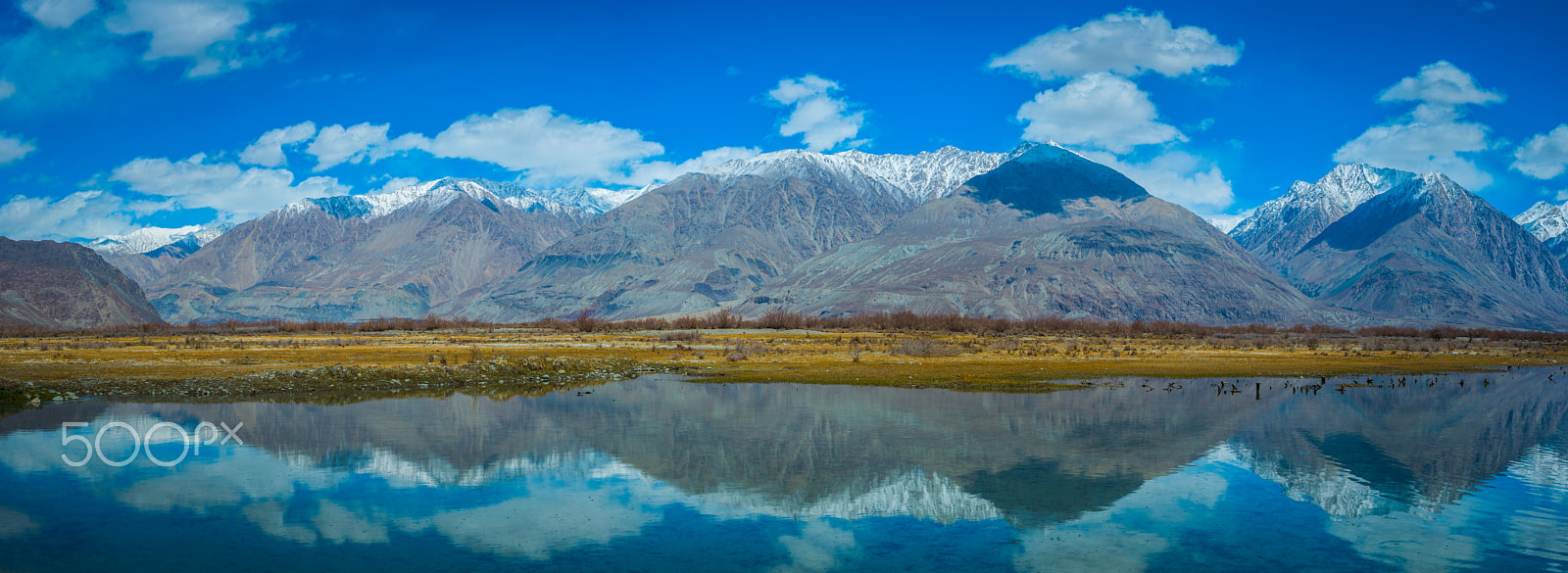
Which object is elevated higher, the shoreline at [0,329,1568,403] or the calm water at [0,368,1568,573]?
the shoreline at [0,329,1568,403]

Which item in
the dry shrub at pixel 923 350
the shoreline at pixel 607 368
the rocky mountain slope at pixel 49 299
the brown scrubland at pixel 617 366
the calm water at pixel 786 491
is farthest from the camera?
the rocky mountain slope at pixel 49 299

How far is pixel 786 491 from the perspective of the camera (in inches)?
797

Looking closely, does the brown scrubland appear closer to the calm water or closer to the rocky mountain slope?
the calm water

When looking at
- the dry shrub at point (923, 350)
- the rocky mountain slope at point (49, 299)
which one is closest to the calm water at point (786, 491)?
the dry shrub at point (923, 350)

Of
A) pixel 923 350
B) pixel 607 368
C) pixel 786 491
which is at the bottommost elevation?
pixel 786 491

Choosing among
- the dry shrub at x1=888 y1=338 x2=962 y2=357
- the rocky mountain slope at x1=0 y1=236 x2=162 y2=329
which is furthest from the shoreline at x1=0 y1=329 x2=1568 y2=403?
the rocky mountain slope at x1=0 y1=236 x2=162 y2=329

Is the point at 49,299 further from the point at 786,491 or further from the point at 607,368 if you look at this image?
the point at 786,491

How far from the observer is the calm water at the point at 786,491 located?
609 inches

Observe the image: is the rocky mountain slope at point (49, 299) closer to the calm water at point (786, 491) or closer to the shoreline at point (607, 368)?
the shoreline at point (607, 368)

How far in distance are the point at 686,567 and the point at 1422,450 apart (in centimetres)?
2294

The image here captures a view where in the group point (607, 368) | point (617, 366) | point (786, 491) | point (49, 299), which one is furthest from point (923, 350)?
point (49, 299)

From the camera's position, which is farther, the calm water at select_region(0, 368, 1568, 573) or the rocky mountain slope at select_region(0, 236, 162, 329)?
the rocky mountain slope at select_region(0, 236, 162, 329)

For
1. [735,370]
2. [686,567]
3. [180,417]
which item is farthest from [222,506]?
[735,370]

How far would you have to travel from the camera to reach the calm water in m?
15.5
